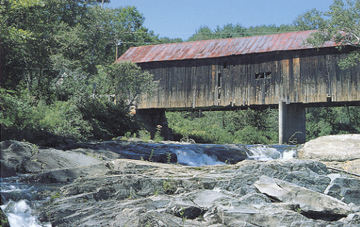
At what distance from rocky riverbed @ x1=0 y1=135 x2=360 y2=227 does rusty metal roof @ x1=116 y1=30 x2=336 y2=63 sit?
13.4 meters

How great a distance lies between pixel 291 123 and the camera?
24.1 meters

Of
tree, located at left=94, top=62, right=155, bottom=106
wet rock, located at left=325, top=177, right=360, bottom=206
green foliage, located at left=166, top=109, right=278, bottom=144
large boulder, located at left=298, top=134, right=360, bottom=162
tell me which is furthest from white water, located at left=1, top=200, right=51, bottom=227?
green foliage, located at left=166, top=109, right=278, bottom=144

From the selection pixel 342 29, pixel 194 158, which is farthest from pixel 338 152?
pixel 342 29

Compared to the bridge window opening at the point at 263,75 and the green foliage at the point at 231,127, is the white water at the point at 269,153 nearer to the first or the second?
the bridge window opening at the point at 263,75

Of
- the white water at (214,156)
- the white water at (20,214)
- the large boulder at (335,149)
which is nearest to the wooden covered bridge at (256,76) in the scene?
the white water at (214,156)

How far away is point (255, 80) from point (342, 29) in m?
5.85

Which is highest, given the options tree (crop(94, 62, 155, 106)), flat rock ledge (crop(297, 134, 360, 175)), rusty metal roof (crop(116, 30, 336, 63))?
rusty metal roof (crop(116, 30, 336, 63))

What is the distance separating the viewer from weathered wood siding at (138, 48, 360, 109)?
73.2 feet

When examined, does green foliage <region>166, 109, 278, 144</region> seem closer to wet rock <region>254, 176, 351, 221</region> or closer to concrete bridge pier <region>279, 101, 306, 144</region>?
concrete bridge pier <region>279, 101, 306, 144</region>

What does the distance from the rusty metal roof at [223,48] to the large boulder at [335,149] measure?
1190 cm

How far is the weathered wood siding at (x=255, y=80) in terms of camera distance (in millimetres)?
22297

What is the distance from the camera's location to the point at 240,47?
81.6 ft

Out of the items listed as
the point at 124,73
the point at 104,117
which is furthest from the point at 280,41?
the point at 104,117

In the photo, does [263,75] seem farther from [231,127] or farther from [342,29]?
[231,127]
